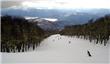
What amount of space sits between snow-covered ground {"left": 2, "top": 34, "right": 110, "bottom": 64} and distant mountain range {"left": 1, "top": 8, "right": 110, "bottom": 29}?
26cm

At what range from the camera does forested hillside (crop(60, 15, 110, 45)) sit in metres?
6.84

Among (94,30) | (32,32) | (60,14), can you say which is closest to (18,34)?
(32,32)

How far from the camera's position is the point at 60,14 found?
22.4ft

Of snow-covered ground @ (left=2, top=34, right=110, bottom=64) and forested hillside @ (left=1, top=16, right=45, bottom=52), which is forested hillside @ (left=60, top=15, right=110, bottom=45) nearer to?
snow-covered ground @ (left=2, top=34, right=110, bottom=64)

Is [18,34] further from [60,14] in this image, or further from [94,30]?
[94,30]

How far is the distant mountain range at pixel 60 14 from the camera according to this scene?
266 inches

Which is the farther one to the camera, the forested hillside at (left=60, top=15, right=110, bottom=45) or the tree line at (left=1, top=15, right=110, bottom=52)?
the forested hillside at (left=60, top=15, right=110, bottom=45)

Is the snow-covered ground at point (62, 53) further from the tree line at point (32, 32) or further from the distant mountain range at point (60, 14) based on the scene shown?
the distant mountain range at point (60, 14)

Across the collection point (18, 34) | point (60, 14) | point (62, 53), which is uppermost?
point (60, 14)

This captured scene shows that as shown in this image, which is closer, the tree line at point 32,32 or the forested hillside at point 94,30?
the tree line at point 32,32

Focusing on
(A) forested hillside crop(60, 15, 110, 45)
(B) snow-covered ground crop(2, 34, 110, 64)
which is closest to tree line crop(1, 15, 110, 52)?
(A) forested hillside crop(60, 15, 110, 45)

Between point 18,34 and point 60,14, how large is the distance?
842 mm

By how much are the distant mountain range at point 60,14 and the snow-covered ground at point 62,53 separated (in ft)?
0.84

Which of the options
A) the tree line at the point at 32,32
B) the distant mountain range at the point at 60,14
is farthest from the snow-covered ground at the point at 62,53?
the distant mountain range at the point at 60,14
